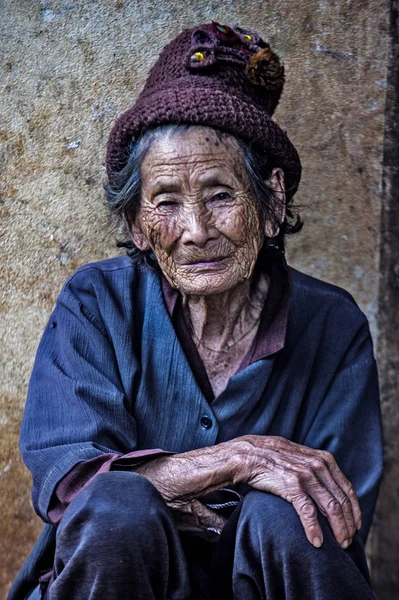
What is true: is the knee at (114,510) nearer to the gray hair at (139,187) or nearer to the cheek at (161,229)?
the cheek at (161,229)

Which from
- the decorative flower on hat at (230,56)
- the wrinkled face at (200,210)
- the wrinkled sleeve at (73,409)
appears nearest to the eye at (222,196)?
the wrinkled face at (200,210)

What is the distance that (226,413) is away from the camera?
8.82 ft

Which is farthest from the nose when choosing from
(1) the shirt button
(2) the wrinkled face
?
(1) the shirt button

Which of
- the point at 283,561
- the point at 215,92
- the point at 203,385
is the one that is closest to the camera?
the point at 283,561

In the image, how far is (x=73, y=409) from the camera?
8.22ft

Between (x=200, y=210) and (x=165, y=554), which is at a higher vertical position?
(x=200, y=210)

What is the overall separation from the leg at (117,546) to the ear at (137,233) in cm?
86

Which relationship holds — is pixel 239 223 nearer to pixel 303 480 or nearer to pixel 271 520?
pixel 303 480

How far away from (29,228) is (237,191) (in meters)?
0.97

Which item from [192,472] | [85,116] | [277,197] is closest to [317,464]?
[192,472]

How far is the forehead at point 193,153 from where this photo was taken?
2.56m

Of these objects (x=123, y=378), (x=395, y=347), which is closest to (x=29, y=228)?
(x=123, y=378)

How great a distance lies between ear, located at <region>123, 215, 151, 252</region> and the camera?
9.18 feet

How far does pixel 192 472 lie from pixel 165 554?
0.32 metres
